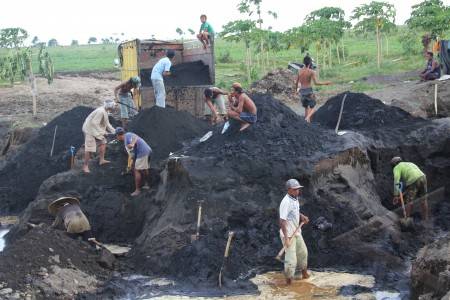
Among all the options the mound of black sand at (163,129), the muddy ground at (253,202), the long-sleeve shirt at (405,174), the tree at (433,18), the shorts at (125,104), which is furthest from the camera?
the tree at (433,18)

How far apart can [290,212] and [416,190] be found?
357 cm

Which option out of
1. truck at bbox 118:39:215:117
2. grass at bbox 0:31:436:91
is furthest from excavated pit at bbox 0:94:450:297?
grass at bbox 0:31:436:91

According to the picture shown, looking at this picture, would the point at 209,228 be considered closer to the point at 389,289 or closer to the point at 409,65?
the point at 389,289

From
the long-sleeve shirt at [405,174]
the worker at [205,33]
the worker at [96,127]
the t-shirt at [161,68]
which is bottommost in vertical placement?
the long-sleeve shirt at [405,174]

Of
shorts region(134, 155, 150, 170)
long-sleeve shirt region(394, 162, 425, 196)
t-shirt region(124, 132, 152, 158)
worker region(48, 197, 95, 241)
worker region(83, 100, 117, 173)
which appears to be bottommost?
worker region(48, 197, 95, 241)

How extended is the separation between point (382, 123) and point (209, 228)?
590 centimetres

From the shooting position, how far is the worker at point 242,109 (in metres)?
12.0

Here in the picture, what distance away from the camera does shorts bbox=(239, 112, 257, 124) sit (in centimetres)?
1219

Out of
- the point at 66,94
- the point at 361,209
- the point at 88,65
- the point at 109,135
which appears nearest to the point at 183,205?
the point at 361,209

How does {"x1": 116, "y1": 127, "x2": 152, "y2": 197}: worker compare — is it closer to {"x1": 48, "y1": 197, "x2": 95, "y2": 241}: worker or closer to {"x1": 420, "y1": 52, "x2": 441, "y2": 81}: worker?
{"x1": 48, "y1": 197, "x2": 95, "y2": 241}: worker

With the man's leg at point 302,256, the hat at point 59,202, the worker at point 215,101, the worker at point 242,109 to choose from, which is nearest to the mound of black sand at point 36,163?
the worker at point 215,101

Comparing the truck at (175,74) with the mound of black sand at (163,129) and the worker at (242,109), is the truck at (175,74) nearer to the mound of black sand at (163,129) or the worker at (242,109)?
the mound of black sand at (163,129)

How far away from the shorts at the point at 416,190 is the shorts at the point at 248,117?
3178 mm

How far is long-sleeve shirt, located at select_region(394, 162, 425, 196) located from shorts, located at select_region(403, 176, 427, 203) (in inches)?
3.4
